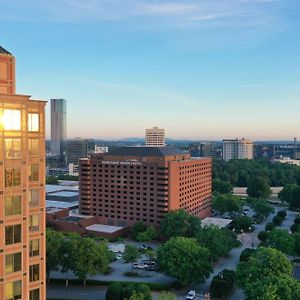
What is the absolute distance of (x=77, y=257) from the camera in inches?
2410

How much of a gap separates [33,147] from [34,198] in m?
2.70

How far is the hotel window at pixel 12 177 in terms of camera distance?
68.1 ft

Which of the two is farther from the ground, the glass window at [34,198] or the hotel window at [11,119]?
the hotel window at [11,119]

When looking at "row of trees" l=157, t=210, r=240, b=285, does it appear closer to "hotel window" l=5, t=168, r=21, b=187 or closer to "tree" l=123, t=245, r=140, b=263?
"tree" l=123, t=245, r=140, b=263

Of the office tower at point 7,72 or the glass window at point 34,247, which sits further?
the glass window at point 34,247

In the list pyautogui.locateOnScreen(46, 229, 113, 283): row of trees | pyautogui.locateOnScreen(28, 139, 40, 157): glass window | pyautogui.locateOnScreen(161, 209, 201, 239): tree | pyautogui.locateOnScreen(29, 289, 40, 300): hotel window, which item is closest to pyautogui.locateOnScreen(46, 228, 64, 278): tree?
pyautogui.locateOnScreen(46, 229, 113, 283): row of trees

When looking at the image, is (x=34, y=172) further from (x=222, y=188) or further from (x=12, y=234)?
(x=222, y=188)

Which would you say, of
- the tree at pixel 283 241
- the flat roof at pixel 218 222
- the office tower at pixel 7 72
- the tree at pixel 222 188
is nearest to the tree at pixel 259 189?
the tree at pixel 222 188

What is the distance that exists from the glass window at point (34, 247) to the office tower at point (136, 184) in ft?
240

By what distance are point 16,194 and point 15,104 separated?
4.36m

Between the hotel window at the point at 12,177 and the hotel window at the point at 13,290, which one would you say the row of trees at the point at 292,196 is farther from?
the hotel window at the point at 12,177

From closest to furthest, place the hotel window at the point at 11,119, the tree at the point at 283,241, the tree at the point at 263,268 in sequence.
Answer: the hotel window at the point at 11,119, the tree at the point at 263,268, the tree at the point at 283,241

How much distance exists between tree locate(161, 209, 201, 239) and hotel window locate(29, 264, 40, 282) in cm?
6683

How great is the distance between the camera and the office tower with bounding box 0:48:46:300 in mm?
20547
